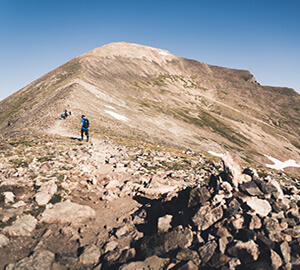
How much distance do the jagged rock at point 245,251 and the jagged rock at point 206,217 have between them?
5.78 ft

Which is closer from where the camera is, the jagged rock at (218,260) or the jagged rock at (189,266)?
the jagged rock at (189,266)

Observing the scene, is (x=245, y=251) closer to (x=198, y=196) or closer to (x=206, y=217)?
(x=206, y=217)

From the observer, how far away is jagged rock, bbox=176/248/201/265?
33.0ft

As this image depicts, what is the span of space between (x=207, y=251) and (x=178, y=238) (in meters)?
1.66

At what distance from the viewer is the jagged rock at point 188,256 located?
33.0ft

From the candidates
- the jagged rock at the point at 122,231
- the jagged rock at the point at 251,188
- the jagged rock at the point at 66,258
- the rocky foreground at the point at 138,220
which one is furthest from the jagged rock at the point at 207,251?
the jagged rock at the point at 66,258

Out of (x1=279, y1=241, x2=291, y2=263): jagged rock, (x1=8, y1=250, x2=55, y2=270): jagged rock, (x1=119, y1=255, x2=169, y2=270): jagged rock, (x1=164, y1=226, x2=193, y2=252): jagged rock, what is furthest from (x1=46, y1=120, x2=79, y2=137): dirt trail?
(x1=279, y1=241, x2=291, y2=263): jagged rock

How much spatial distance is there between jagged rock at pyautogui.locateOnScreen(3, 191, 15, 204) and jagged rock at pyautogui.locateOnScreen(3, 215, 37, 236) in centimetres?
224

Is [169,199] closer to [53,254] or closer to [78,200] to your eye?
[78,200]

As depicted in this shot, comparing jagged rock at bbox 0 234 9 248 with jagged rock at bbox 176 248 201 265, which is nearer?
jagged rock at bbox 0 234 9 248

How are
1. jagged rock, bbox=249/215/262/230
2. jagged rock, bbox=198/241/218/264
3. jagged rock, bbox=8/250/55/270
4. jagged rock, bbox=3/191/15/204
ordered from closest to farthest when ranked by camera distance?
jagged rock, bbox=8/250/55/270, jagged rock, bbox=198/241/218/264, jagged rock, bbox=249/215/262/230, jagged rock, bbox=3/191/15/204

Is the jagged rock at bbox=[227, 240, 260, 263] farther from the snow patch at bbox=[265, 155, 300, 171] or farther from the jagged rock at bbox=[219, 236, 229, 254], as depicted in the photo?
the snow patch at bbox=[265, 155, 300, 171]

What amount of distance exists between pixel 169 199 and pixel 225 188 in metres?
4.20

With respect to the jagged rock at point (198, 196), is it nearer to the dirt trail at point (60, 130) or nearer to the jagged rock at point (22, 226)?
the jagged rock at point (22, 226)
